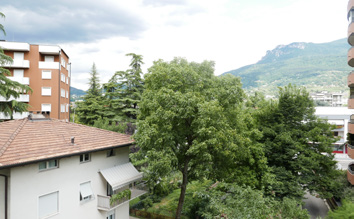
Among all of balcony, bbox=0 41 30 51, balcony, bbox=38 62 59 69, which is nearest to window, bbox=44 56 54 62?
balcony, bbox=38 62 59 69

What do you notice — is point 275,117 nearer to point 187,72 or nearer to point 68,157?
point 187,72

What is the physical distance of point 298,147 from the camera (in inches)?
847

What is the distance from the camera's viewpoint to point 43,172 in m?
13.4

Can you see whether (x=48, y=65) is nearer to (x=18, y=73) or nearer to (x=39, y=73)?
(x=39, y=73)

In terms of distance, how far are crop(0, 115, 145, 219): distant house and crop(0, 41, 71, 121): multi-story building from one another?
21.3 metres

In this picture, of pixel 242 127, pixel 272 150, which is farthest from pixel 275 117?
pixel 242 127

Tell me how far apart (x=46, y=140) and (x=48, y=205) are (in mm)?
3714

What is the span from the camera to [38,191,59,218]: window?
526 inches

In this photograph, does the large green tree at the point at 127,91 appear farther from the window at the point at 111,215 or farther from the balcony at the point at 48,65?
the window at the point at 111,215

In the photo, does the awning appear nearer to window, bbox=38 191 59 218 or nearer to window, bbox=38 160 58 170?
window, bbox=38 191 59 218

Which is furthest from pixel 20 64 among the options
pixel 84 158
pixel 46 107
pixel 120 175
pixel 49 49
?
pixel 120 175

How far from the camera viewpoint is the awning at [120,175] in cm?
1689

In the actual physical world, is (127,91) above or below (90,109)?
above

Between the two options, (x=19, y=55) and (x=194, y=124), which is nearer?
(x=194, y=124)
